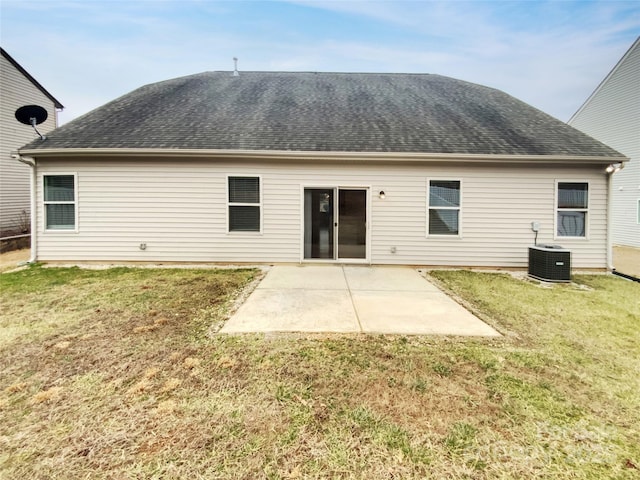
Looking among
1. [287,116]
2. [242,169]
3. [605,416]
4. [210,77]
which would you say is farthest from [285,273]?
[210,77]

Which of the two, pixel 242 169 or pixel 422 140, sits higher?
pixel 422 140

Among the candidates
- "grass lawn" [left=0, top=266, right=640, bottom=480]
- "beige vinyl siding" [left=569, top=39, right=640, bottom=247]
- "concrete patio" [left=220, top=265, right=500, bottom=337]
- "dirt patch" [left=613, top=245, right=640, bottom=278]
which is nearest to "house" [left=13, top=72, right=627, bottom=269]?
"dirt patch" [left=613, top=245, right=640, bottom=278]

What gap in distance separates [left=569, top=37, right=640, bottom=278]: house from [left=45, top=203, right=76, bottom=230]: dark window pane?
723 inches

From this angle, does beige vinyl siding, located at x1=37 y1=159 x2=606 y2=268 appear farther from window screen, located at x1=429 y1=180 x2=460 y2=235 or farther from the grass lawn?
the grass lawn

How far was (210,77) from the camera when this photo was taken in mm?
12625

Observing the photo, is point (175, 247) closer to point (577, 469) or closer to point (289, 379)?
point (289, 379)

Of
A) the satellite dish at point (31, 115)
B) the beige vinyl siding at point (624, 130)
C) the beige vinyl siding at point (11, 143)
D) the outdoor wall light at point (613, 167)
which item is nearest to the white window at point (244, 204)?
the satellite dish at point (31, 115)

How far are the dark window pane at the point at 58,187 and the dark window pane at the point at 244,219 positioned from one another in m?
4.38

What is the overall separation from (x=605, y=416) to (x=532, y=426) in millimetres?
706

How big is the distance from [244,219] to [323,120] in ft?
13.2

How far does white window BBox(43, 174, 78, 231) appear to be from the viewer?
8.16m

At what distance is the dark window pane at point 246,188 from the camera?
26.7 feet

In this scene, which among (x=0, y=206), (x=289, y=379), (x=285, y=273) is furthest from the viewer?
(x=0, y=206)

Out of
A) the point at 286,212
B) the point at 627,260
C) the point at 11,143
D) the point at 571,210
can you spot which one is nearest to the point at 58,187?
the point at 286,212
